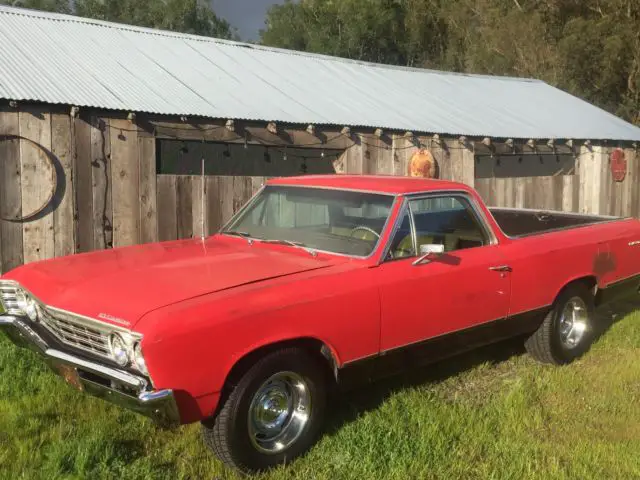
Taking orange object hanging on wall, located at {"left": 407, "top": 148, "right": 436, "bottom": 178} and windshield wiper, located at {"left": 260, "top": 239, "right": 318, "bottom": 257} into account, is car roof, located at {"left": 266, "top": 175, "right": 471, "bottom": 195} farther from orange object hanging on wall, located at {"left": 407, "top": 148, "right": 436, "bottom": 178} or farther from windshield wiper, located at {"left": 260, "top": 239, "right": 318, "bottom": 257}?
orange object hanging on wall, located at {"left": 407, "top": 148, "right": 436, "bottom": 178}

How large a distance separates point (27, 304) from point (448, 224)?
3.07m

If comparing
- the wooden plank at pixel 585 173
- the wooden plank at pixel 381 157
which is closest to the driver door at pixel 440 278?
the wooden plank at pixel 381 157

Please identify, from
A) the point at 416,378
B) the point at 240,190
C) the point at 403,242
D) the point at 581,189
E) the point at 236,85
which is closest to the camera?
the point at 403,242

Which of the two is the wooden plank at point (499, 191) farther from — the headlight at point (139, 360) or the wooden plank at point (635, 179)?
the headlight at point (139, 360)

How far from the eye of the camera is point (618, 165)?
1548cm

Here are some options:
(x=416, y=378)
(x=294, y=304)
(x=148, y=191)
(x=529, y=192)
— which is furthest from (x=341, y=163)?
(x=294, y=304)

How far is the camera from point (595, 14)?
31.7 m

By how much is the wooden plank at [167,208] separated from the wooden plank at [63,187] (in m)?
1.17

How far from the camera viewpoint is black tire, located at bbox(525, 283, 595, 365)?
5.50 metres

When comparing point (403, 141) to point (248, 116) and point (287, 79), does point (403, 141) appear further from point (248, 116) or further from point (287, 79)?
point (248, 116)

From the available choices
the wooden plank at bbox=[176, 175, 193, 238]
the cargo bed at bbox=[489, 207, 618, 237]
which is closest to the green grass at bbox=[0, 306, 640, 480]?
the cargo bed at bbox=[489, 207, 618, 237]

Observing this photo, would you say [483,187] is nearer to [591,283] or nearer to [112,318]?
[591,283]

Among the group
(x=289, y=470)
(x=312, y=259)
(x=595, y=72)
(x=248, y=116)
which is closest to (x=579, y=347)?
(x=312, y=259)

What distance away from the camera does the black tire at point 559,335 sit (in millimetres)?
5500
